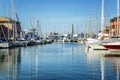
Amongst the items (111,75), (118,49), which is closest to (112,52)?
(118,49)

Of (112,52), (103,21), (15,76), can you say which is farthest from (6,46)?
(15,76)

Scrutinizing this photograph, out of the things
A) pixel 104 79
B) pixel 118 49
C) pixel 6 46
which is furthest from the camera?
pixel 6 46

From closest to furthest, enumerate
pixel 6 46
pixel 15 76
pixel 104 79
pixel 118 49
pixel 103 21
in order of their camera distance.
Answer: pixel 104 79
pixel 15 76
pixel 118 49
pixel 103 21
pixel 6 46

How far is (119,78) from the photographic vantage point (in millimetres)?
28703

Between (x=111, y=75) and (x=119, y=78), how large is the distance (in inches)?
86.8

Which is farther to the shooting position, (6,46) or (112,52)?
(6,46)

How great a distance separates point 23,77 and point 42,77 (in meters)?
1.83

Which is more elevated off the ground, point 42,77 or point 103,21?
point 103,21

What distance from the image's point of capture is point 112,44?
66188mm

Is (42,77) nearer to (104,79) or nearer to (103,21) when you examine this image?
(104,79)

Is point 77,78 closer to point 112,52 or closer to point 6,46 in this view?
point 112,52

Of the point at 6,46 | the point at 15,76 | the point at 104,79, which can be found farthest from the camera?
the point at 6,46

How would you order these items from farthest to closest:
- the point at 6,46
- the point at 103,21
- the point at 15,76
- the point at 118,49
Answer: the point at 6,46 → the point at 103,21 → the point at 118,49 → the point at 15,76

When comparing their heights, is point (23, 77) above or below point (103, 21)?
below
